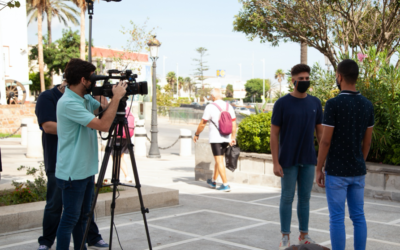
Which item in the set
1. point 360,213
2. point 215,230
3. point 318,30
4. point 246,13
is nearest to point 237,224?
point 215,230

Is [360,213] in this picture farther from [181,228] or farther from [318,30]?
[318,30]

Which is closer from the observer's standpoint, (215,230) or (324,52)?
(215,230)

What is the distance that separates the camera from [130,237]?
Answer: 5000 millimetres

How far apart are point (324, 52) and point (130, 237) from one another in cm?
933

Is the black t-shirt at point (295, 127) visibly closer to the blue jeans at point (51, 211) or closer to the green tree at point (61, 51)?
the blue jeans at point (51, 211)

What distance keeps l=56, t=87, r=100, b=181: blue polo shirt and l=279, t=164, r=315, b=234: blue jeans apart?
1.90 meters

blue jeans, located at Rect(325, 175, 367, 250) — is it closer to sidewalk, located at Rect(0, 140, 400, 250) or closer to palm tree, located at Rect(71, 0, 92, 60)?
sidewalk, located at Rect(0, 140, 400, 250)

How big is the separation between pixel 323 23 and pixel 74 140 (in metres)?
9.85

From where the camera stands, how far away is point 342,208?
3.62 m

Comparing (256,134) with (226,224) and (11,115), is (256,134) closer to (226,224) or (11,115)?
(226,224)

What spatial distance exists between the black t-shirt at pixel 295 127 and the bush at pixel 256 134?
396 centimetres

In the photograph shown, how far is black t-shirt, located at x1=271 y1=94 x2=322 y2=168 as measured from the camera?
429cm

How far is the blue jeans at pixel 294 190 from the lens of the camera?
435 cm

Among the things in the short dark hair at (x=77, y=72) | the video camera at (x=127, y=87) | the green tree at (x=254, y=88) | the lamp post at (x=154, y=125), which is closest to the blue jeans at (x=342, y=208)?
the video camera at (x=127, y=87)
